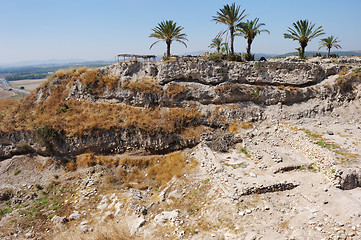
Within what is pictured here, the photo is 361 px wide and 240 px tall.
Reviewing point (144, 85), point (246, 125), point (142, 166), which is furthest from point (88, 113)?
point (246, 125)

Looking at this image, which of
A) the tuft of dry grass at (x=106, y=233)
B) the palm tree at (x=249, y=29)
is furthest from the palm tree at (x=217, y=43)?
the tuft of dry grass at (x=106, y=233)

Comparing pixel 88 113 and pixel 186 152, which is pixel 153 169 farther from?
pixel 88 113

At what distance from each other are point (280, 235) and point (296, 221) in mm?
1361

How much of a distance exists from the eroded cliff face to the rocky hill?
114 millimetres

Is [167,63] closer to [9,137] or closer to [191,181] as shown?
[191,181]

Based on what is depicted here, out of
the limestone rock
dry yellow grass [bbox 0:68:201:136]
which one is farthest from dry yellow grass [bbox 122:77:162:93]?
the limestone rock

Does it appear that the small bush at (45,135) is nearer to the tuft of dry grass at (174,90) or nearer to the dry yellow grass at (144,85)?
the dry yellow grass at (144,85)

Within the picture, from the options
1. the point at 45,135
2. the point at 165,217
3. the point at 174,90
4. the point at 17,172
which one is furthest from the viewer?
the point at 174,90

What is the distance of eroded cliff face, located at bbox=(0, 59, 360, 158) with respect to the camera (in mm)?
20344

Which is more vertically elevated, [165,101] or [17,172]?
[165,101]

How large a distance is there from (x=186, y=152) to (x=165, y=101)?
635cm

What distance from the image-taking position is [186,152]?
1986 centimetres

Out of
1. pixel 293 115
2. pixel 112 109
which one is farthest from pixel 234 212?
pixel 112 109

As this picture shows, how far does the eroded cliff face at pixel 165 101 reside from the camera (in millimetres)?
20344
